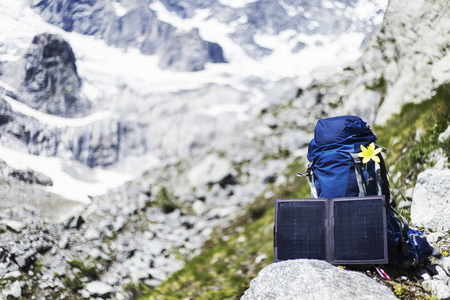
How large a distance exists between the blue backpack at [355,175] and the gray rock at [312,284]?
0.94m

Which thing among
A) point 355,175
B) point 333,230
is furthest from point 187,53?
point 333,230

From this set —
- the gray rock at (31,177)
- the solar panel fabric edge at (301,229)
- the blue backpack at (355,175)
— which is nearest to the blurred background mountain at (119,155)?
the gray rock at (31,177)

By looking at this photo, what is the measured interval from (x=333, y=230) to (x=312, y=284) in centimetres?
117

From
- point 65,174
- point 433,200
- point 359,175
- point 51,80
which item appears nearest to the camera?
point 359,175

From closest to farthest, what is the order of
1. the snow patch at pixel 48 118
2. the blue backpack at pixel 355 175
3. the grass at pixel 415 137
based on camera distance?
the blue backpack at pixel 355 175
the grass at pixel 415 137
the snow patch at pixel 48 118

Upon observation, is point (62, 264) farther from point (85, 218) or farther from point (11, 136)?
point (11, 136)

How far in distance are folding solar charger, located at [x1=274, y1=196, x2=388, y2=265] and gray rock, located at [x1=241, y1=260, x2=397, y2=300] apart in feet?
1.41

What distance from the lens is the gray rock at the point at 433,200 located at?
251 inches

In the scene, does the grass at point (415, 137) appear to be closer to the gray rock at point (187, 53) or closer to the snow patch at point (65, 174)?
the snow patch at point (65, 174)

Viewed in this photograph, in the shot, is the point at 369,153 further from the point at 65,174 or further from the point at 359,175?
the point at 65,174

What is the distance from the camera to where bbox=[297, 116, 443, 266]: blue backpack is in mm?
5277

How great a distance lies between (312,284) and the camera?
444cm

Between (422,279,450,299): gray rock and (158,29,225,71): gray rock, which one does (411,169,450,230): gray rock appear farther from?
(158,29,225,71): gray rock

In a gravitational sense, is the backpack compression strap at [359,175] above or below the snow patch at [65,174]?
above
